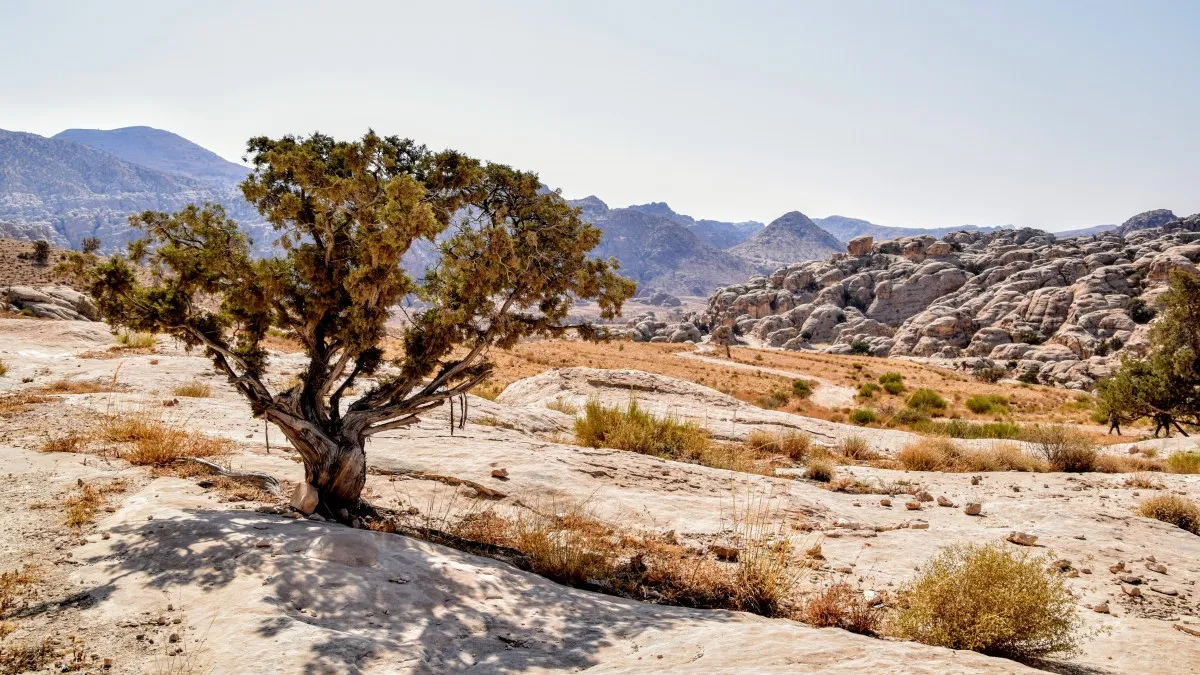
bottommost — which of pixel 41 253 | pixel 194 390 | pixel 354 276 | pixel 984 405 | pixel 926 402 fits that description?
pixel 984 405

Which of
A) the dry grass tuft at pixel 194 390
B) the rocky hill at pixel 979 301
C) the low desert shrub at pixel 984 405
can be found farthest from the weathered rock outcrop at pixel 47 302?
the rocky hill at pixel 979 301

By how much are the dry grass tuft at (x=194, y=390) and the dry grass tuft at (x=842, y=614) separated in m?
14.0

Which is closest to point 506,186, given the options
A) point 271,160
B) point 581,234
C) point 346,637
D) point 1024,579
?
point 581,234

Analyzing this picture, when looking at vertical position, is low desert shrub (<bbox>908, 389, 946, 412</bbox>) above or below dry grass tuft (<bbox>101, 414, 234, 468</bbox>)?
below

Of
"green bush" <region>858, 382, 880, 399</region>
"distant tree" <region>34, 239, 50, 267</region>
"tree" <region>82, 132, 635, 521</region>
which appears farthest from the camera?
"distant tree" <region>34, 239, 50, 267</region>

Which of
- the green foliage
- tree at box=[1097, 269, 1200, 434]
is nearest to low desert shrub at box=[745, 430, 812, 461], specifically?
tree at box=[1097, 269, 1200, 434]

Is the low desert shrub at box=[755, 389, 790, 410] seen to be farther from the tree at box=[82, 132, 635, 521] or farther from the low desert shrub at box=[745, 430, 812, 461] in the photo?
the tree at box=[82, 132, 635, 521]

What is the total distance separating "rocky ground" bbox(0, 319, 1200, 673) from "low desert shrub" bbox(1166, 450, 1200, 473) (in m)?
2.27

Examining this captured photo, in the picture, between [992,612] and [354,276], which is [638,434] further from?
[992,612]

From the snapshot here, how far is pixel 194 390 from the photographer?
1421cm

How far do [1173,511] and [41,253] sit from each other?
65.7m

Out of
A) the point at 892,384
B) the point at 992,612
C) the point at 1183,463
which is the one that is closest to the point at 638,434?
the point at 992,612

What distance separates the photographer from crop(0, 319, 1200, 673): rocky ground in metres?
4.05

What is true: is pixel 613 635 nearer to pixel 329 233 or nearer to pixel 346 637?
pixel 346 637
